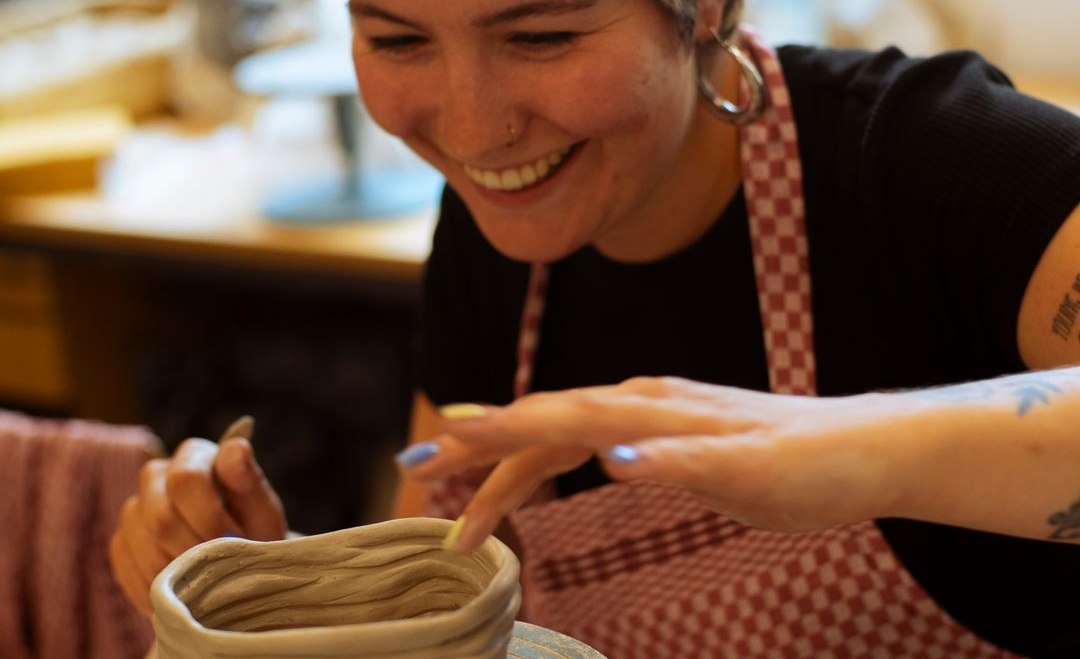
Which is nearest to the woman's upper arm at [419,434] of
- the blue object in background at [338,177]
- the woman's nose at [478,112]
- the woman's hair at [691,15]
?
the woman's nose at [478,112]

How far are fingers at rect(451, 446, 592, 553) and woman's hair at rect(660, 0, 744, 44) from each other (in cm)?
39

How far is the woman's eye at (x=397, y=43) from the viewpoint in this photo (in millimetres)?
1005

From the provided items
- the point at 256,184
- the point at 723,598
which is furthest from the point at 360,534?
the point at 256,184

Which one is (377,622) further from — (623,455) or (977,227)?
(977,227)

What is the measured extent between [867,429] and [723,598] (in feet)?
1.48

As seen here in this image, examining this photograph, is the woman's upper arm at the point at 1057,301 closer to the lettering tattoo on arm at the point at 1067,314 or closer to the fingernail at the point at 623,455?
the lettering tattoo on arm at the point at 1067,314

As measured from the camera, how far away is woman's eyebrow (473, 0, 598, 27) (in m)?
0.93

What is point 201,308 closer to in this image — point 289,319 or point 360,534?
point 289,319

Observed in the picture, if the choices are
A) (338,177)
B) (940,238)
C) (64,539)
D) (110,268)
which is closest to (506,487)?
(940,238)

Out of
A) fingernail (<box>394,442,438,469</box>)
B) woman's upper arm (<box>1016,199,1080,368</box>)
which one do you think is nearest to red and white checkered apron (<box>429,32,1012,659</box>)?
woman's upper arm (<box>1016,199,1080,368</box>)

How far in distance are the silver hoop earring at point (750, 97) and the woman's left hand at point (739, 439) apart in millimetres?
426

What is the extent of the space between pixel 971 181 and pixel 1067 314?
136 millimetres

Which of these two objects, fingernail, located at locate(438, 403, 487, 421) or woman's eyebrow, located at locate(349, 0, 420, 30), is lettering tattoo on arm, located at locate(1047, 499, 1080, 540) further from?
woman's eyebrow, located at locate(349, 0, 420, 30)

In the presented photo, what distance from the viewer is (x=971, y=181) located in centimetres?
100
